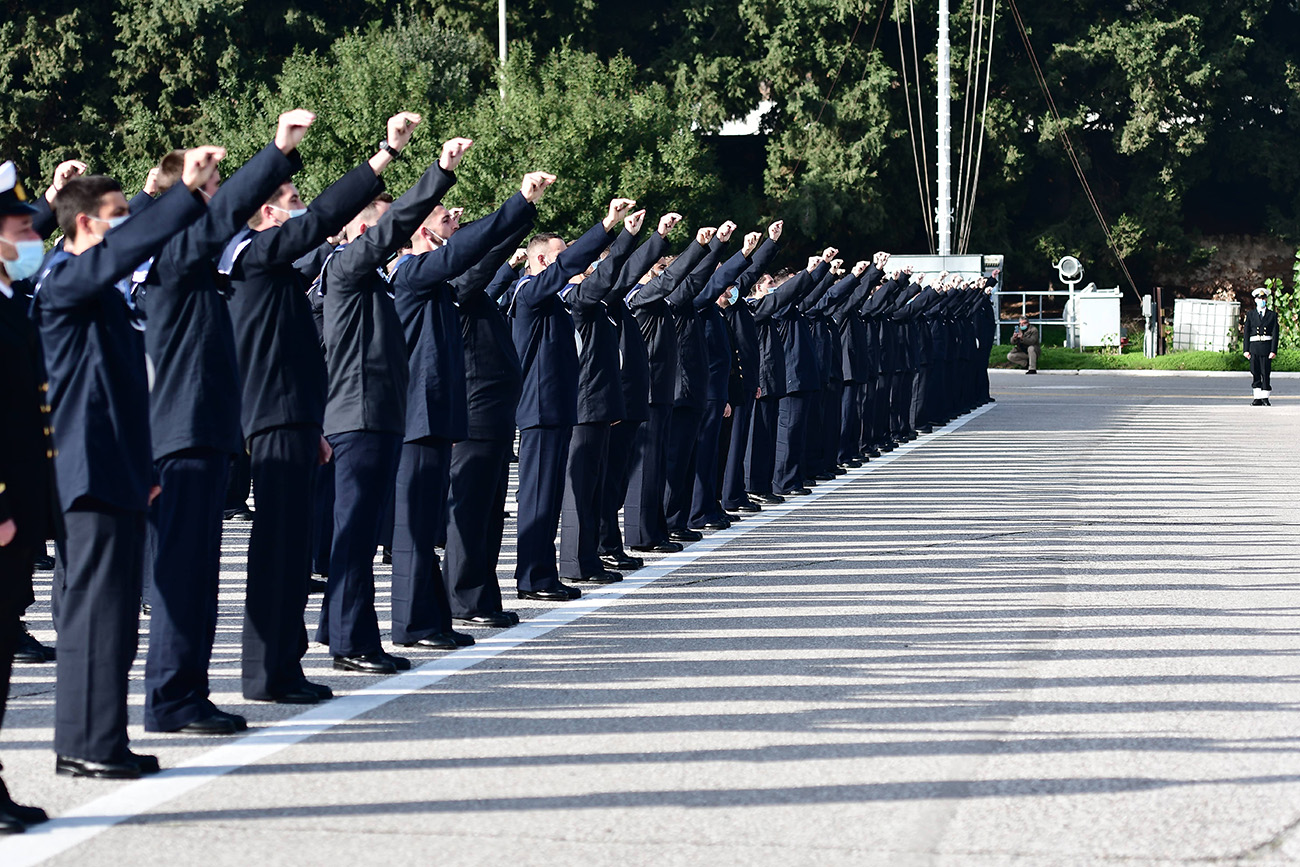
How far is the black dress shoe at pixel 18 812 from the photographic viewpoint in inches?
222

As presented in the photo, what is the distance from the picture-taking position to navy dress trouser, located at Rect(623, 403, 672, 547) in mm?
12961

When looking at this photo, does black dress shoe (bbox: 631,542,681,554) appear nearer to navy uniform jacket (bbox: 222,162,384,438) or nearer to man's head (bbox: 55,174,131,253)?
navy uniform jacket (bbox: 222,162,384,438)

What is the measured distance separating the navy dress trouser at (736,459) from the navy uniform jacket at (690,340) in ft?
6.47

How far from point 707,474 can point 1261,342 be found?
1880 cm

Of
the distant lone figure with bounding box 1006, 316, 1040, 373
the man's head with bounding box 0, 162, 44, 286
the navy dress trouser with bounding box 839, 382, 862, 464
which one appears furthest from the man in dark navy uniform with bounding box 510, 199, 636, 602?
the distant lone figure with bounding box 1006, 316, 1040, 373

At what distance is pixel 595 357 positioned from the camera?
11.4 m

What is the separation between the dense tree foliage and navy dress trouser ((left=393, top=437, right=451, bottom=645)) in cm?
3806

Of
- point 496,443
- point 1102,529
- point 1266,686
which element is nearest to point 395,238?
point 496,443

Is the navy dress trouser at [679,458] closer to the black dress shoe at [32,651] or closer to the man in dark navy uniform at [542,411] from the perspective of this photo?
the man in dark navy uniform at [542,411]

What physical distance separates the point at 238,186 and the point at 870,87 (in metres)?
51.5

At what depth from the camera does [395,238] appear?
793cm

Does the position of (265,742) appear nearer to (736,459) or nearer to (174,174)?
(174,174)

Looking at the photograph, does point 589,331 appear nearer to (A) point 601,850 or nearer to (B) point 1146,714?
(B) point 1146,714

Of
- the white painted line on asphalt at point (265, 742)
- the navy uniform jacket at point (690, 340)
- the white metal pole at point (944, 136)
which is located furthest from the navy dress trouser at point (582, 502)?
the white metal pole at point (944, 136)
